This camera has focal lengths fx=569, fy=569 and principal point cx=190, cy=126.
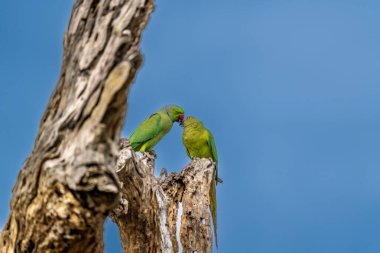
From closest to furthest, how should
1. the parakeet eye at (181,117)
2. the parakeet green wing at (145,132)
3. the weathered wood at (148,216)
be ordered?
the weathered wood at (148,216)
the parakeet green wing at (145,132)
the parakeet eye at (181,117)

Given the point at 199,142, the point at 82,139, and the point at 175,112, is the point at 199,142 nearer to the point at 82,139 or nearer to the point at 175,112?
the point at 175,112

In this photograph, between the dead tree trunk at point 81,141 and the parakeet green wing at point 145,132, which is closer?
the dead tree trunk at point 81,141

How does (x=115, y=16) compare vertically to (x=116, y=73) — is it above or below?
above

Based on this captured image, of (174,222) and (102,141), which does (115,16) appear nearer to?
(102,141)

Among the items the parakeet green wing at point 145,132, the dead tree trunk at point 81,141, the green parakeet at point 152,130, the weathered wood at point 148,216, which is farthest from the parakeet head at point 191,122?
the dead tree trunk at point 81,141

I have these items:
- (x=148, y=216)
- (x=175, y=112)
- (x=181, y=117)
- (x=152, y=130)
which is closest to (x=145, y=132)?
(x=152, y=130)

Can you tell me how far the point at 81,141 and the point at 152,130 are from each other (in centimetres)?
598

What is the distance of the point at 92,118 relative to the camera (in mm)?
2771

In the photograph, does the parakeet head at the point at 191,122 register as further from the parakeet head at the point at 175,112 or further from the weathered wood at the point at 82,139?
the weathered wood at the point at 82,139

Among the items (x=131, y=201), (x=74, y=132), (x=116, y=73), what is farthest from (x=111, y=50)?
(x=131, y=201)

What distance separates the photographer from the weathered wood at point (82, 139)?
275 centimetres

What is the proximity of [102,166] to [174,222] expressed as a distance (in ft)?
16.2

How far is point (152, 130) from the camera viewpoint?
8750mm

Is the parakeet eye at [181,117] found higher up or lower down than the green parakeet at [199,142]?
higher up
